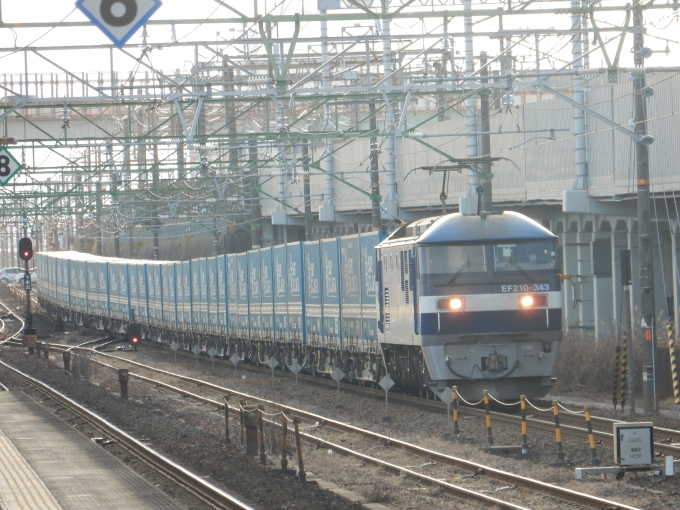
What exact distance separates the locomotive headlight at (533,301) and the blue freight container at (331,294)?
22.8 ft

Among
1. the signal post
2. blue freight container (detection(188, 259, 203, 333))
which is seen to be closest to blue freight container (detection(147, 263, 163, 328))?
blue freight container (detection(188, 259, 203, 333))

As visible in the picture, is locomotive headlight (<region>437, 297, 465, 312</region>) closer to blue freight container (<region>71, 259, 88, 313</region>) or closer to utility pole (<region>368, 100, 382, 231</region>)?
utility pole (<region>368, 100, 382, 231</region>)

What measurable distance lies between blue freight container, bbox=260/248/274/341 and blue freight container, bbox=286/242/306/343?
1762 mm

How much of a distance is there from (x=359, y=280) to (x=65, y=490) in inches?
434

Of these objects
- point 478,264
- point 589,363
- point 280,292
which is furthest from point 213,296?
point 478,264

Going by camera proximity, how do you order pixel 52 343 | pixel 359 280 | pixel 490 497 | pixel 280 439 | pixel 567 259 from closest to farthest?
pixel 490 497
pixel 280 439
pixel 359 280
pixel 567 259
pixel 52 343

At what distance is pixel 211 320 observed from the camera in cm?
3697

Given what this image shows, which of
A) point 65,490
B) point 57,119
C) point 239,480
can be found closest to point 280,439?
point 239,480

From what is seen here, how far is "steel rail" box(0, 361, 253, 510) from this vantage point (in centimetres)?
1191

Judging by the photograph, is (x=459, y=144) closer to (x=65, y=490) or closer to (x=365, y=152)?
(x=365, y=152)

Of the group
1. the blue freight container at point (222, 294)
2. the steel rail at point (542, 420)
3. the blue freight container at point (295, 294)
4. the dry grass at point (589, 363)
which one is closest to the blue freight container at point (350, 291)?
the steel rail at point (542, 420)

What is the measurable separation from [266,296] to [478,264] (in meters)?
13.4

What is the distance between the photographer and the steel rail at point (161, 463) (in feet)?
39.1

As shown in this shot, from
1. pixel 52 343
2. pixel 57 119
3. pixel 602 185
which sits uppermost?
pixel 57 119
